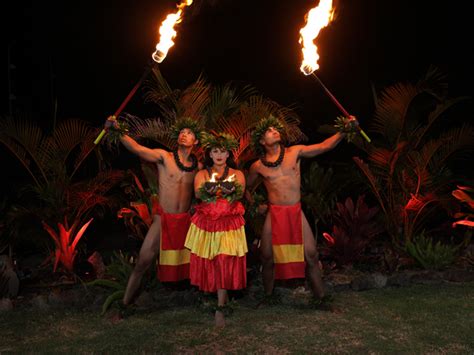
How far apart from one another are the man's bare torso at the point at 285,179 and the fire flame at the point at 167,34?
1.16 meters

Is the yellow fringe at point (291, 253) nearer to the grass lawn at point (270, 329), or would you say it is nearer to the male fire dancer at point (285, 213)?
the male fire dancer at point (285, 213)

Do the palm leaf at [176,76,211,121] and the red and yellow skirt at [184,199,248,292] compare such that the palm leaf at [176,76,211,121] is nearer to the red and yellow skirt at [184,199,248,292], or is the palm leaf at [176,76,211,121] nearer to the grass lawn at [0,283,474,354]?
the red and yellow skirt at [184,199,248,292]

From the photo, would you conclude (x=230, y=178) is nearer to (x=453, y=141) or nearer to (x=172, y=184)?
(x=172, y=184)

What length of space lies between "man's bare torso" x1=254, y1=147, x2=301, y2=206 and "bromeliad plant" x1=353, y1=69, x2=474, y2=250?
4.74 ft

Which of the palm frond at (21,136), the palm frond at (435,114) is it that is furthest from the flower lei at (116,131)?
the palm frond at (435,114)

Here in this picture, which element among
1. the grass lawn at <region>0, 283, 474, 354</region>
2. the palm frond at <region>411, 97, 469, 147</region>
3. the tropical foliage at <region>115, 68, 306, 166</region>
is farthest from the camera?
the palm frond at <region>411, 97, 469, 147</region>

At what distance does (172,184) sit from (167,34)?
1.13 m

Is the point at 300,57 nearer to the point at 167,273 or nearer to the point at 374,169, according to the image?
the point at 374,169

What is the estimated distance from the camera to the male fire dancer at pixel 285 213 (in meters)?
4.07

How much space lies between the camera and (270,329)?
3.74 meters

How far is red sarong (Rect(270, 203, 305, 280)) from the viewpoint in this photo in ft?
13.3

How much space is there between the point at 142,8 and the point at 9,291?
3.80 metres

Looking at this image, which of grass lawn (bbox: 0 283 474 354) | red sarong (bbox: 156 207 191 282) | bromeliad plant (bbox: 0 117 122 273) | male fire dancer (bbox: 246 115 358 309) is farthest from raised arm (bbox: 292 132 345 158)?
bromeliad plant (bbox: 0 117 122 273)

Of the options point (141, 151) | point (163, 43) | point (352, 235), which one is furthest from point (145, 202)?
point (352, 235)
